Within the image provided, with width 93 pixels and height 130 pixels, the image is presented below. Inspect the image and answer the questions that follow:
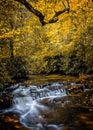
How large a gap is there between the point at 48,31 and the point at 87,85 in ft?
40.1

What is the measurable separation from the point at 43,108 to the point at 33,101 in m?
1.40

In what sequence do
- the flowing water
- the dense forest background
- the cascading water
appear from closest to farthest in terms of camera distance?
the flowing water → the cascading water → the dense forest background

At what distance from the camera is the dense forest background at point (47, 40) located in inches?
674

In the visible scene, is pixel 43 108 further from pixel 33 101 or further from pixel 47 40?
pixel 47 40

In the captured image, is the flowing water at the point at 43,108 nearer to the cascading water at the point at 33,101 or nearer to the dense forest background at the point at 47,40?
the cascading water at the point at 33,101

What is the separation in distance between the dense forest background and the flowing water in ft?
8.04

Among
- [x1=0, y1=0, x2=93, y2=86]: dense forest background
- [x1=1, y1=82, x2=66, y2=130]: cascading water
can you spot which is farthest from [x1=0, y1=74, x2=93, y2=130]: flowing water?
[x1=0, y1=0, x2=93, y2=86]: dense forest background

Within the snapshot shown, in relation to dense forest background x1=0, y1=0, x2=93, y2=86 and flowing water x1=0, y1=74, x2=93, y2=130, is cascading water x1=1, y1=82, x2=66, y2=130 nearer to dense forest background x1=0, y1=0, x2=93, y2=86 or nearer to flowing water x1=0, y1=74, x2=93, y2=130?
flowing water x1=0, y1=74, x2=93, y2=130

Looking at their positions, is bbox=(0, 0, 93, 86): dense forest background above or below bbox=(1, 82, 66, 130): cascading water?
above

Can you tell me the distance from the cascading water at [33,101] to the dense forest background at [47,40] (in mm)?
1968

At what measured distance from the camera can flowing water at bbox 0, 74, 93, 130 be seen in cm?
890

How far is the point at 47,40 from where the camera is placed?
979 inches

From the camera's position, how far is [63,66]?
2083cm

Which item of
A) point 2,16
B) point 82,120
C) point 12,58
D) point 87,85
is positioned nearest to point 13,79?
point 12,58
